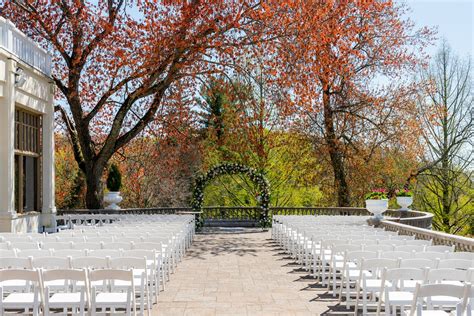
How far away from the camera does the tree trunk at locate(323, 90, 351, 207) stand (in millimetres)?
30297

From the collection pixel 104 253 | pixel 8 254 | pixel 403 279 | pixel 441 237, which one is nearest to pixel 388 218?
pixel 441 237

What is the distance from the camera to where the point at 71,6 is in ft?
73.6

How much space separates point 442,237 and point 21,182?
11.9m

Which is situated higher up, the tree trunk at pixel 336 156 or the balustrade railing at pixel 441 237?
the tree trunk at pixel 336 156

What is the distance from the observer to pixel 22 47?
53.7ft

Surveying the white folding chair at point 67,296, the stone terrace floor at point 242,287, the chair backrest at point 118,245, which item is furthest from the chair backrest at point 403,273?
the chair backrest at point 118,245

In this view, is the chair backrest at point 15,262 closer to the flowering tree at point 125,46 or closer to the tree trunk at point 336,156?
the flowering tree at point 125,46

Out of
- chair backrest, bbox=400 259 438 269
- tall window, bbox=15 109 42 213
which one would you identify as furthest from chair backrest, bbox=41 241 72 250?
tall window, bbox=15 109 42 213

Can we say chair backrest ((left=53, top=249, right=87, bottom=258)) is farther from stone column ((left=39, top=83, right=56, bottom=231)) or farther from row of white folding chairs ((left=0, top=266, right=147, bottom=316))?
stone column ((left=39, top=83, right=56, bottom=231))

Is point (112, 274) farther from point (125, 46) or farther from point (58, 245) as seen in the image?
point (125, 46)

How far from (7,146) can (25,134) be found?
7.73 feet

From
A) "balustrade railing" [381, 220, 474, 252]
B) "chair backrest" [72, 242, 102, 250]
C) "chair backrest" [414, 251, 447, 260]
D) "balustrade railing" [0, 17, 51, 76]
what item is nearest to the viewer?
"chair backrest" [414, 251, 447, 260]

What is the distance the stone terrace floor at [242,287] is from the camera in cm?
830

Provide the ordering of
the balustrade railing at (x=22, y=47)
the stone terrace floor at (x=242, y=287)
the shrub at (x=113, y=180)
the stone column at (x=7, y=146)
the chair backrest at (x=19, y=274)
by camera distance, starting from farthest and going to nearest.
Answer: the shrub at (x=113, y=180) < the stone column at (x=7, y=146) < the balustrade railing at (x=22, y=47) < the stone terrace floor at (x=242, y=287) < the chair backrest at (x=19, y=274)
